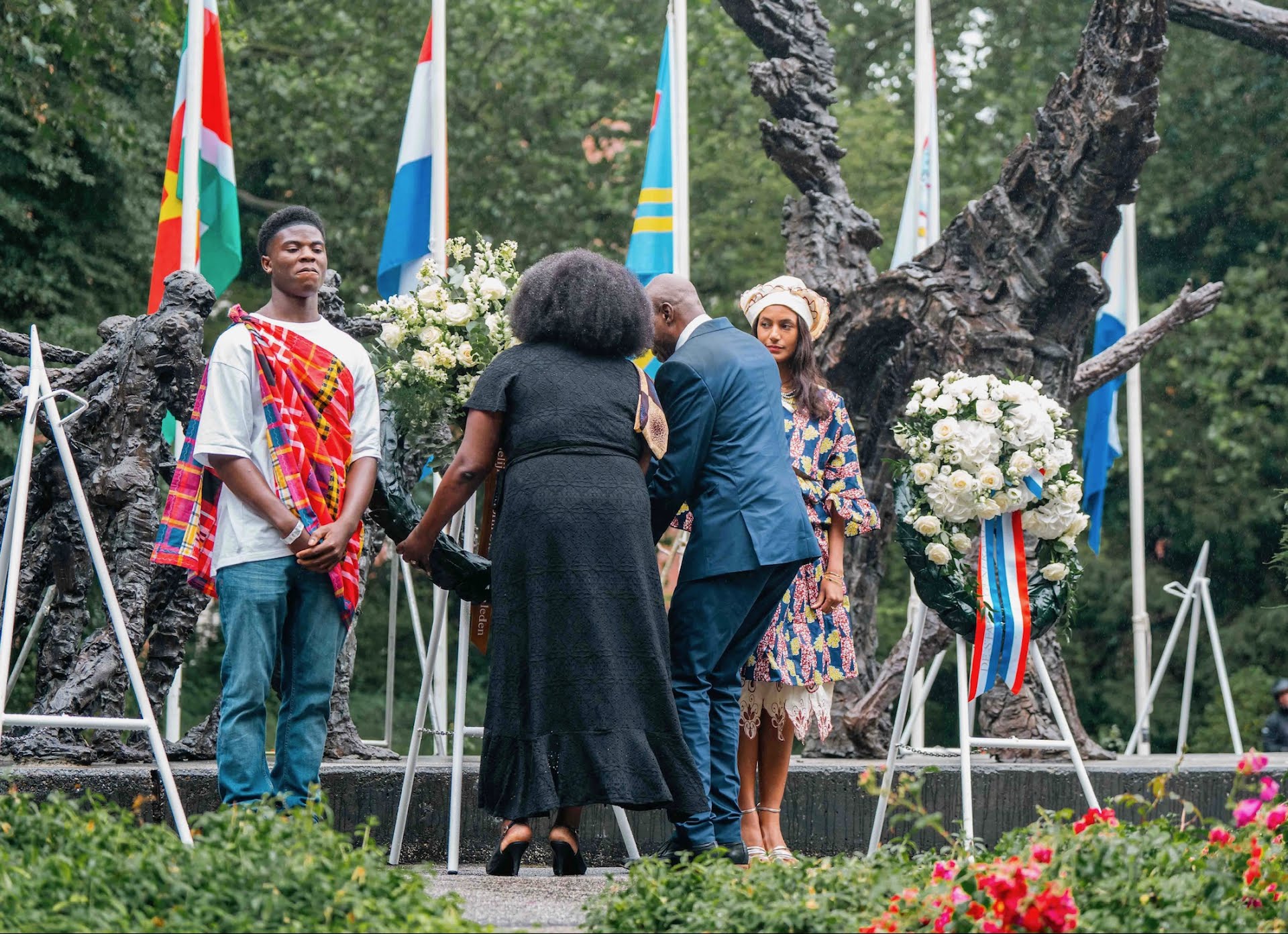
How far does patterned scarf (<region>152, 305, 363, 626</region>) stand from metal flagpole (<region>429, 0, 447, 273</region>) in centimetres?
593

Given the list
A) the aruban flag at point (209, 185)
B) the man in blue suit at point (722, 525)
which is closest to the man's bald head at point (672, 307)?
the man in blue suit at point (722, 525)

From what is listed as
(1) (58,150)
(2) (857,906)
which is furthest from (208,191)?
(2) (857,906)

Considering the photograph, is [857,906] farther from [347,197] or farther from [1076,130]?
[347,197]

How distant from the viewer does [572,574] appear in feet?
16.0

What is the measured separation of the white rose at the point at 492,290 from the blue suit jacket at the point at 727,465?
89 cm

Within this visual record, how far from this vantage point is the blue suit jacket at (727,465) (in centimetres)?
516

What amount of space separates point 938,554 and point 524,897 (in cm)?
232

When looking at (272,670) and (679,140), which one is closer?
(272,670)

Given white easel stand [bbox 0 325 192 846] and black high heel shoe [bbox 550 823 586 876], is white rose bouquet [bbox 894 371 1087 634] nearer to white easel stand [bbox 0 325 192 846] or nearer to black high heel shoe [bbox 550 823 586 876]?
black high heel shoe [bbox 550 823 586 876]

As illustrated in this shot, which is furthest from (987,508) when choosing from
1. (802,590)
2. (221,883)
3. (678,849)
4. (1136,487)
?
(1136,487)

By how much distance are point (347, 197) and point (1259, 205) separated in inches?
415

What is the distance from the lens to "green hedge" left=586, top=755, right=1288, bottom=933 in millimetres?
3629

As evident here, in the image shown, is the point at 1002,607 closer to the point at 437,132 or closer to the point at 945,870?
the point at 945,870

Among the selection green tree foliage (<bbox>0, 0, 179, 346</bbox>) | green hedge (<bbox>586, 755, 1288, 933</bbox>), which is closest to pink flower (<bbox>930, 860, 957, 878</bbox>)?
green hedge (<bbox>586, 755, 1288, 933</bbox>)
